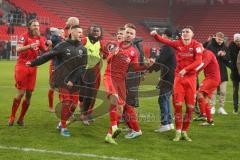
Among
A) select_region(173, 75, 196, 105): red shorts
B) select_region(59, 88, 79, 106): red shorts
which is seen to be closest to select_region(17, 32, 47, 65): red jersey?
select_region(59, 88, 79, 106): red shorts

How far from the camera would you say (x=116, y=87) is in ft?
27.0

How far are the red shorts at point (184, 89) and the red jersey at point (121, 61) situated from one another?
0.86 meters

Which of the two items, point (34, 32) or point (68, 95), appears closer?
point (68, 95)

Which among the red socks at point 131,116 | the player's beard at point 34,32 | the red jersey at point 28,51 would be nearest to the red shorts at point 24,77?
the red jersey at point 28,51

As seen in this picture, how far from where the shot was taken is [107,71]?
8203 mm

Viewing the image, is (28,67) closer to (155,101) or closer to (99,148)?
(99,148)

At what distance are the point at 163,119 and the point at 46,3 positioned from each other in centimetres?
3759

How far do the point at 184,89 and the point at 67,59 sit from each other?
7.08ft

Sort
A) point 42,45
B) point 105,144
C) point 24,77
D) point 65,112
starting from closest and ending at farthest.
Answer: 1. point 105,144
2. point 65,112
3. point 24,77
4. point 42,45

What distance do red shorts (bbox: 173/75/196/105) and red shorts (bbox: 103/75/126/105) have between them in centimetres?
93

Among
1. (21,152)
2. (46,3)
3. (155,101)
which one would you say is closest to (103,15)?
(46,3)

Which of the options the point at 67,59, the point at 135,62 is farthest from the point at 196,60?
the point at 67,59

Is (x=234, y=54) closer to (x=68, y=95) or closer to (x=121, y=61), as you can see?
(x=121, y=61)

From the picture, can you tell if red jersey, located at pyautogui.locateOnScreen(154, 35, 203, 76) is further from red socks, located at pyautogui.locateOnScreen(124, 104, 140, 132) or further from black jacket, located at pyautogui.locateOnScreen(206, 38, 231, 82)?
black jacket, located at pyautogui.locateOnScreen(206, 38, 231, 82)
